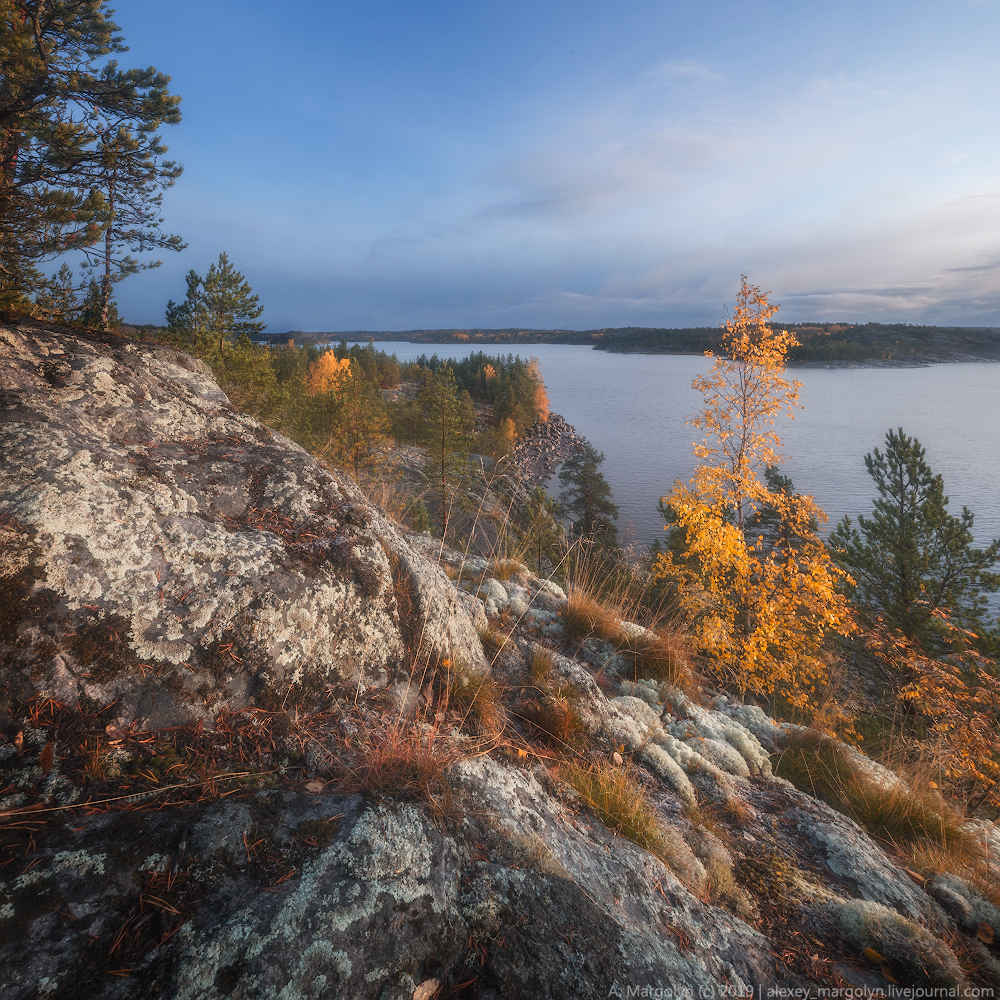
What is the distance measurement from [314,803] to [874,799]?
4422 millimetres

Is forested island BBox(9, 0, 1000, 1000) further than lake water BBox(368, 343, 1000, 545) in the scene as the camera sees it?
No

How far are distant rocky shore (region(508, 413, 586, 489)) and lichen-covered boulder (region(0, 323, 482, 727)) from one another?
51.2m

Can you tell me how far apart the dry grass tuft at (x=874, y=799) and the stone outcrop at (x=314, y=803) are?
25 centimetres

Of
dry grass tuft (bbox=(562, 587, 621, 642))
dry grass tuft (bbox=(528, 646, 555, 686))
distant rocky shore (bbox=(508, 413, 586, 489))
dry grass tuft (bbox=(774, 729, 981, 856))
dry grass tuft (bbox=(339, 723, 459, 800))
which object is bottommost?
distant rocky shore (bbox=(508, 413, 586, 489))

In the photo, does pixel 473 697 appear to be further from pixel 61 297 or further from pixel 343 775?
pixel 61 297

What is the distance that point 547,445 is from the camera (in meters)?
67.0

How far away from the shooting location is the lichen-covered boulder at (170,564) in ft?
7.55

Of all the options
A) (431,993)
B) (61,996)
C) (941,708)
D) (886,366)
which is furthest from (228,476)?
(886,366)

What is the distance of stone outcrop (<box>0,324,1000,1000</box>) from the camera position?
5.19 ft

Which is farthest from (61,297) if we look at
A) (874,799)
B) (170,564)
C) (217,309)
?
→ (217,309)

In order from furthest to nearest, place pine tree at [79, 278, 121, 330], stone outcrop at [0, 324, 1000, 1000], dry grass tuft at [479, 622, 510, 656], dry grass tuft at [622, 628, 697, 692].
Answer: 1. pine tree at [79, 278, 121, 330]
2. dry grass tuft at [622, 628, 697, 692]
3. dry grass tuft at [479, 622, 510, 656]
4. stone outcrop at [0, 324, 1000, 1000]

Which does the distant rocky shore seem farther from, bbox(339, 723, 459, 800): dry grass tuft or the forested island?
bbox(339, 723, 459, 800): dry grass tuft

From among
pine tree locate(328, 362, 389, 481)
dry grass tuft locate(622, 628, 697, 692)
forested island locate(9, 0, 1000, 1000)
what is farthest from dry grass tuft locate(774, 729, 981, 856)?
pine tree locate(328, 362, 389, 481)

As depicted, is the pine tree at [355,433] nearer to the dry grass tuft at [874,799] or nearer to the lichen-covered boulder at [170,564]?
the lichen-covered boulder at [170,564]
